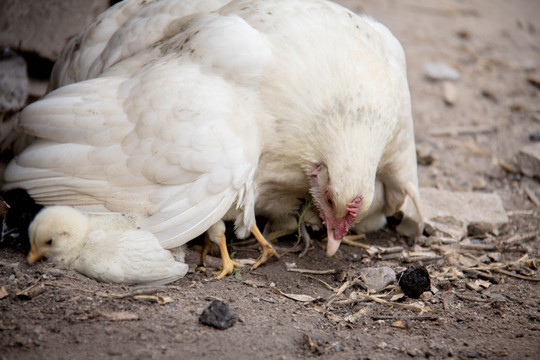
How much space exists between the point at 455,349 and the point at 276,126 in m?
1.36

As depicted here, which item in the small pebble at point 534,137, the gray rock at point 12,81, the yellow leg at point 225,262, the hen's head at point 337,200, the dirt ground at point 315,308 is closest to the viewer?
the dirt ground at point 315,308

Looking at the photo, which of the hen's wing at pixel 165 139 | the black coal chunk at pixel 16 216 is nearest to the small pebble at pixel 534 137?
the hen's wing at pixel 165 139

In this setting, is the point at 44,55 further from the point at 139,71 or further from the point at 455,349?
the point at 455,349

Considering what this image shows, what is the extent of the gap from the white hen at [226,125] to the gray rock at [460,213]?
0.95 m

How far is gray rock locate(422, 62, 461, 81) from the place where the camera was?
19.1ft

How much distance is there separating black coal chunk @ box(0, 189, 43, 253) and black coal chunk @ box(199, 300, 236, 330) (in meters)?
1.17

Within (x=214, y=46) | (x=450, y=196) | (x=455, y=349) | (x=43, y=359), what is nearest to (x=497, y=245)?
(x=450, y=196)

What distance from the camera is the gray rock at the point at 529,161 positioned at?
14.9 ft

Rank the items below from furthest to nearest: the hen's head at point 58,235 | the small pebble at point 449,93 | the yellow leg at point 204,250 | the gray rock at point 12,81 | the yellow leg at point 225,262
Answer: the small pebble at point 449,93, the gray rock at point 12,81, the yellow leg at point 204,250, the yellow leg at point 225,262, the hen's head at point 58,235

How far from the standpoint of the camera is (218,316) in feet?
8.25

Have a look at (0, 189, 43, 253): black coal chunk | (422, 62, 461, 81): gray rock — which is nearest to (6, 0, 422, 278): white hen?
(0, 189, 43, 253): black coal chunk

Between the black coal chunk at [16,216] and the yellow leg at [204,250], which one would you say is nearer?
the black coal chunk at [16,216]

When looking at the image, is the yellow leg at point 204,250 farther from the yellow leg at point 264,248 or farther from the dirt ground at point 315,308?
the yellow leg at point 264,248

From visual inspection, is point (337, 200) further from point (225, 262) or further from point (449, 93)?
point (449, 93)
